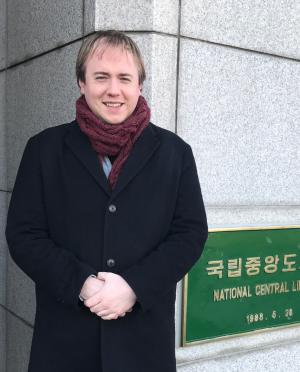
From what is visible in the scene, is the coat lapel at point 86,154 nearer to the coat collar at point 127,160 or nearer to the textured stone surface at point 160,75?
the coat collar at point 127,160

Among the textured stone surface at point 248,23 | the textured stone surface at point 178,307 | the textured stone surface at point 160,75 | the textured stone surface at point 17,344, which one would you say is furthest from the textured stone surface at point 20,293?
the textured stone surface at point 248,23

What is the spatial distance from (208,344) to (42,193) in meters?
1.79

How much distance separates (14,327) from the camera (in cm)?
389

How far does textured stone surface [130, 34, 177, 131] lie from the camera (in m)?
2.89

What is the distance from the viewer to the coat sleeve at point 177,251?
195cm

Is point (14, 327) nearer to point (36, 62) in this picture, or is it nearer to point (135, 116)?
point (36, 62)

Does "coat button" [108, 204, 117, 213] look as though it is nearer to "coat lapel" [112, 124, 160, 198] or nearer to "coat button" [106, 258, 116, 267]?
"coat lapel" [112, 124, 160, 198]

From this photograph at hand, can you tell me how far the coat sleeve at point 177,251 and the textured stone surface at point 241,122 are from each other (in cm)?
96

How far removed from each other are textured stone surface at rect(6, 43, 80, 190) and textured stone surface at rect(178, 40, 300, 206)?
0.79 metres

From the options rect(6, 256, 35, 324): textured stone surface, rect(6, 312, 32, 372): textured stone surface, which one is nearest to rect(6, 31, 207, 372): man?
rect(6, 256, 35, 324): textured stone surface

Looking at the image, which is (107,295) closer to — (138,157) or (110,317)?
(110,317)

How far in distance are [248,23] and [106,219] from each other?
6.61 feet

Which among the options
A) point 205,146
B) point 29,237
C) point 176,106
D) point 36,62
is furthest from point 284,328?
point 36,62

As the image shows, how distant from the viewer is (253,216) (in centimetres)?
338
